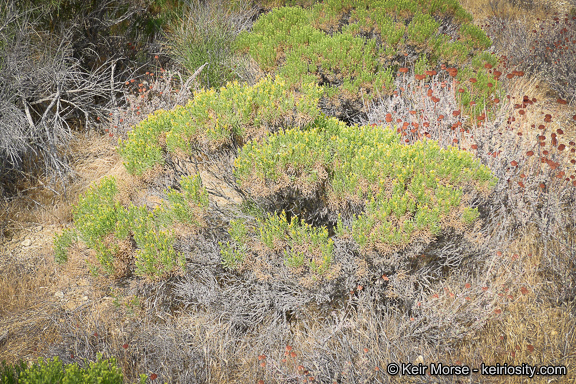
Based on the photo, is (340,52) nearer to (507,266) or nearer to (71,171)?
(507,266)

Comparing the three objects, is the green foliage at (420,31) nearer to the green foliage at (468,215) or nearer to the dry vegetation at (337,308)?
the dry vegetation at (337,308)

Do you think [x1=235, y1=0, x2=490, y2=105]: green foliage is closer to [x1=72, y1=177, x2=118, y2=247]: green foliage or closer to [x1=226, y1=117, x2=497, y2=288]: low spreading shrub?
[x1=226, y1=117, x2=497, y2=288]: low spreading shrub

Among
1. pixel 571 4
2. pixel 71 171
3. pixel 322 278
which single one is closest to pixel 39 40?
pixel 71 171

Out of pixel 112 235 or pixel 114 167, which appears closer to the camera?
pixel 112 235

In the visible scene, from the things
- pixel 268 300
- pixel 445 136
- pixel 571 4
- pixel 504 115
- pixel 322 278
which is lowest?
pixel 268 300

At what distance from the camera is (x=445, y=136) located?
3.91m

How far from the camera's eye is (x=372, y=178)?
9.07 ft

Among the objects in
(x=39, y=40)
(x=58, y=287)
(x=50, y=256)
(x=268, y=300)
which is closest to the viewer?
(x=268, y=300)

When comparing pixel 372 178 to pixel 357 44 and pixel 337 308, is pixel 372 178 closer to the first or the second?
pixel 337 308

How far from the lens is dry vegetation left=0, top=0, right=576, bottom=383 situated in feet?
8.27

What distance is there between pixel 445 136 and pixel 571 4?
29.4 feet

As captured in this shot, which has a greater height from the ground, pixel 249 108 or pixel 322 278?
pixel 249 108

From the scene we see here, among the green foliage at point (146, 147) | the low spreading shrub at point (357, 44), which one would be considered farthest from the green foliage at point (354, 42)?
the green foliage at point (146, 147)

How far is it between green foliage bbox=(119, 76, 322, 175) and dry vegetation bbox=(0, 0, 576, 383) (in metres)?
0.28
